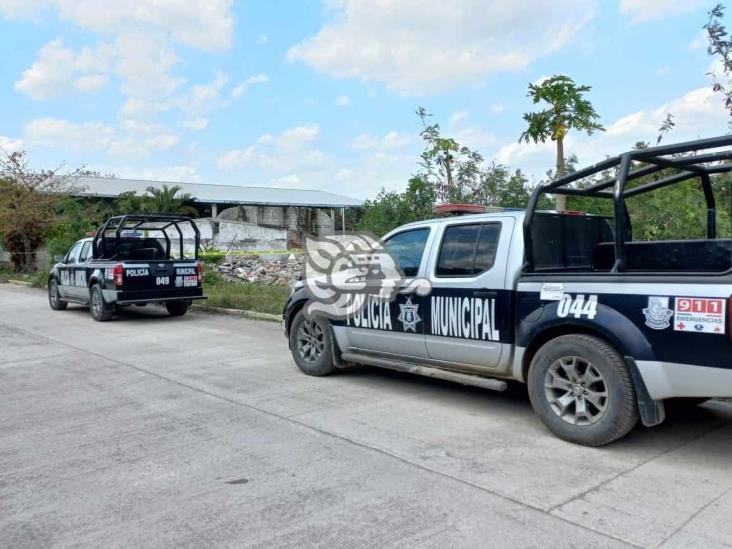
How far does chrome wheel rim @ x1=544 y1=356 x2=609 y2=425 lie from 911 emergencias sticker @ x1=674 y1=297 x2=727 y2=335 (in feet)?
2.37

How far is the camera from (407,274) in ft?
20.5

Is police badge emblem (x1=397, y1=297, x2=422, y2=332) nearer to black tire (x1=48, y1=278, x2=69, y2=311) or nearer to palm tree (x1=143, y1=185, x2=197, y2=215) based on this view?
black tire (x1=48, y1=278, x2=69, y2=311)

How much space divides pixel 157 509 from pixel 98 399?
3077 millimetres

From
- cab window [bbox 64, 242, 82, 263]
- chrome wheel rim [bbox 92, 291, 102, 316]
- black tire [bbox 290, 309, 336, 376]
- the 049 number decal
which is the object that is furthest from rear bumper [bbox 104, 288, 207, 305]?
the 049 number decal

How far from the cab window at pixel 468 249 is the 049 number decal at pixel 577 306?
2.82 ft

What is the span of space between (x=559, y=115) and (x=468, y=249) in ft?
14.7

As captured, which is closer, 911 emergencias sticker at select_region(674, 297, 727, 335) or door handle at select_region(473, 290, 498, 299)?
Result: 911 emergencias sticker at select_region(674, 297, 727, 335)

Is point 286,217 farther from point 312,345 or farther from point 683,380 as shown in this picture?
point 683,380

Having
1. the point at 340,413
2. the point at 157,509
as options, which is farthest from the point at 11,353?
the point at 157,509

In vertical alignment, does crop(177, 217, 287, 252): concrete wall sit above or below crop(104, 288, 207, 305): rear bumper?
above

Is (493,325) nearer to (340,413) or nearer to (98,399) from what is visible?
(340,413)

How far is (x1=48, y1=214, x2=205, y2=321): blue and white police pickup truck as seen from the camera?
12.2m

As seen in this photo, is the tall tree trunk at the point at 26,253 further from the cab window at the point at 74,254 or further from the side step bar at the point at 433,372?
the side step bar at the point at 433,372

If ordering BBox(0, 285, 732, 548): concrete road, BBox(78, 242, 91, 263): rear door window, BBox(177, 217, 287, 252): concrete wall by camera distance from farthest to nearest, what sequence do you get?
1. BBox(177, 217, 287, 252): concrete wall
2. BBox(78, 242, 91, 263): rear door window
3. BBox(0, 285, 732, 548): concrete road
